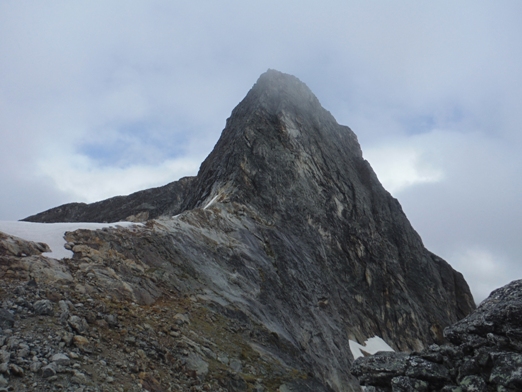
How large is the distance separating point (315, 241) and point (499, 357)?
2984cm

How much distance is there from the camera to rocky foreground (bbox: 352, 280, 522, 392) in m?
9.81

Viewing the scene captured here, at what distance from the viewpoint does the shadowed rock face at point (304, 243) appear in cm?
2530

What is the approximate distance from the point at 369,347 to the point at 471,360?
87.5 feet

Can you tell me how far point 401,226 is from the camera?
5528 cm

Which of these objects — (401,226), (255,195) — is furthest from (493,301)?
(401,226)

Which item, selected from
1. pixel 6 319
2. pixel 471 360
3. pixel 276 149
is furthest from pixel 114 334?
pixel 276 149

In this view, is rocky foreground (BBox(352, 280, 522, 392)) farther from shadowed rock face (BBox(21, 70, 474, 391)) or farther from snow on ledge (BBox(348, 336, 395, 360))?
snow on ledge (BBox(348, 336, 395, 360))

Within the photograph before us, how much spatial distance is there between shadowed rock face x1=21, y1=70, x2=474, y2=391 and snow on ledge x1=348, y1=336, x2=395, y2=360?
3.12 feet

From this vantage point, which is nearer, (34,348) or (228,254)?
(34,348)

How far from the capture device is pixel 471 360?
34.4 ft

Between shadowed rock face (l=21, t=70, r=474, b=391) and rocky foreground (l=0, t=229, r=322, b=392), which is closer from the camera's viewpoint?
rocky foreground (l=0, t=229, r=322, b=392)

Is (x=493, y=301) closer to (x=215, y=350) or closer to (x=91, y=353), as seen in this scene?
(x=215, y=350)

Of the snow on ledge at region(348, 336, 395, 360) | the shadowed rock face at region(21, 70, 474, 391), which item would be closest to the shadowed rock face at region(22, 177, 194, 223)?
the shadowed rock face at region(21, 70, 474, 391)

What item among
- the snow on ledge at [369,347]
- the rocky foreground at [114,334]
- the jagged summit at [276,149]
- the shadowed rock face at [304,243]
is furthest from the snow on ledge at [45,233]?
the snow on ledge at [369,347]
